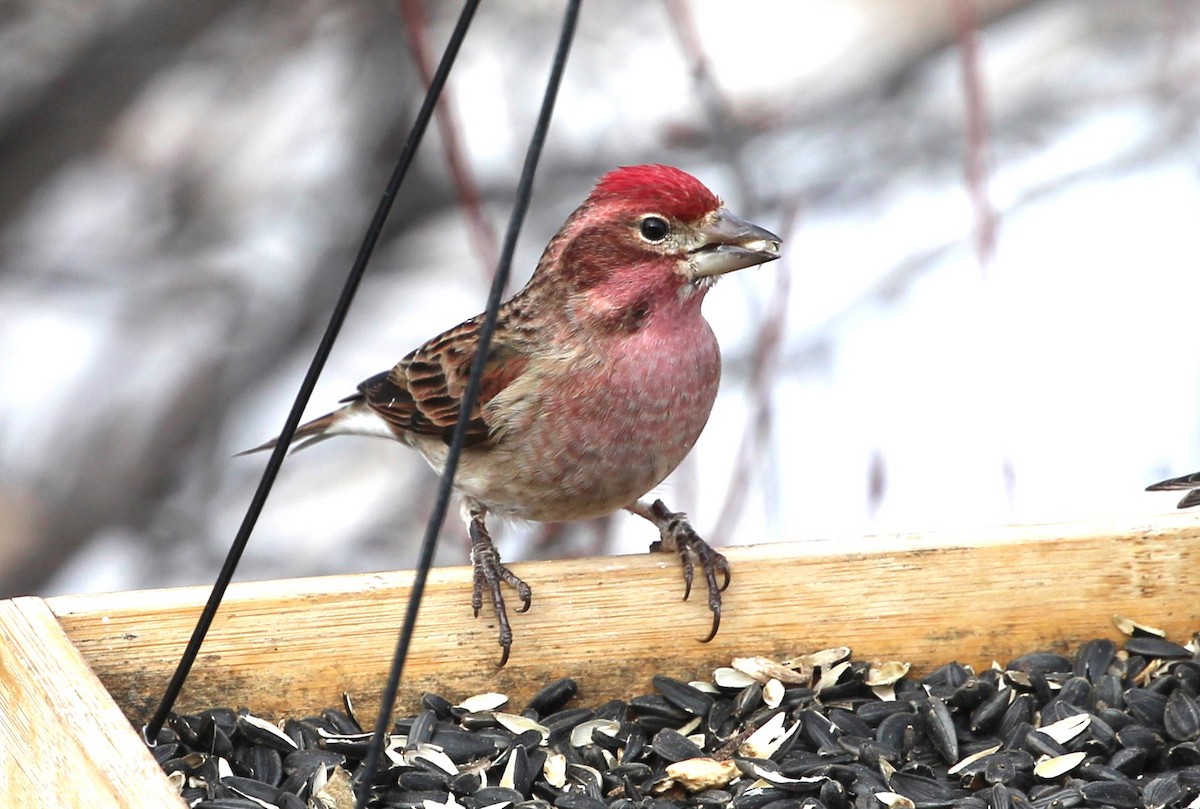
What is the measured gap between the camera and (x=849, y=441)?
6223mm

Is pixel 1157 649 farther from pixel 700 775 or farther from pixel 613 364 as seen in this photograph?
pixel 613 364

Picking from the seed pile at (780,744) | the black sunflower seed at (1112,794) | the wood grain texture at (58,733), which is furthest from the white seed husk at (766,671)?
the wood grain texture at (58,733)

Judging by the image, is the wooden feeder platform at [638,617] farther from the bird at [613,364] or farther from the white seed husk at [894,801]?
the white seed husk at [894,801]

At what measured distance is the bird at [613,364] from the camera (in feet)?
11.2

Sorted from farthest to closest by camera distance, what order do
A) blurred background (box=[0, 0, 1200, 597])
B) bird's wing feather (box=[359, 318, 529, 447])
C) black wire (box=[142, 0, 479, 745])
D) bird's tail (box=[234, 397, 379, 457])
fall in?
blurred background (box=[0, 0, 1200, 597])
bird's tail (box=[234, 397, 379, 457])
bird's wing feather (box=[359, 318, 529, 447])
black wire (box=[142, 0, 479, 745])

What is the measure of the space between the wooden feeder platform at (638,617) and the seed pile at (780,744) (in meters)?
0.05

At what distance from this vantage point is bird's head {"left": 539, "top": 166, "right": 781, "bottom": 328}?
11.0ft

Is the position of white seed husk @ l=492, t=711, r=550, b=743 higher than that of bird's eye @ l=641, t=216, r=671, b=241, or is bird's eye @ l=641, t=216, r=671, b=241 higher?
bird's eye @ l=641, t=216, r=671, b=241

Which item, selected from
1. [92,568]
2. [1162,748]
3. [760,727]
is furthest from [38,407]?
[1162,748]

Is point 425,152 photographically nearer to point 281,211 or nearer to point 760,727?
point 281,211

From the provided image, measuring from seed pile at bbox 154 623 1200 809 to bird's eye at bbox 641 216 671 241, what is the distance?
0.87 metres

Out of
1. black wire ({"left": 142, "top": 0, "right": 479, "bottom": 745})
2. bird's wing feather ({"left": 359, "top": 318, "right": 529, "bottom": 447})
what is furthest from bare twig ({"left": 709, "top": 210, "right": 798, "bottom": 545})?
black wire ({"left": 142, "top": 0, "right": 479, "bottom": 745})

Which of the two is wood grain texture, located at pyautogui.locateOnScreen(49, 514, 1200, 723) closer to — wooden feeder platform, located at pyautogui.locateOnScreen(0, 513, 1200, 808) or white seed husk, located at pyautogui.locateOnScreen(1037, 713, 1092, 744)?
wooden feeder platform, located at pyautogui.locateOnScreen(0, 513, 1200, 808)

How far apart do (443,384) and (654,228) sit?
2.44 ft
